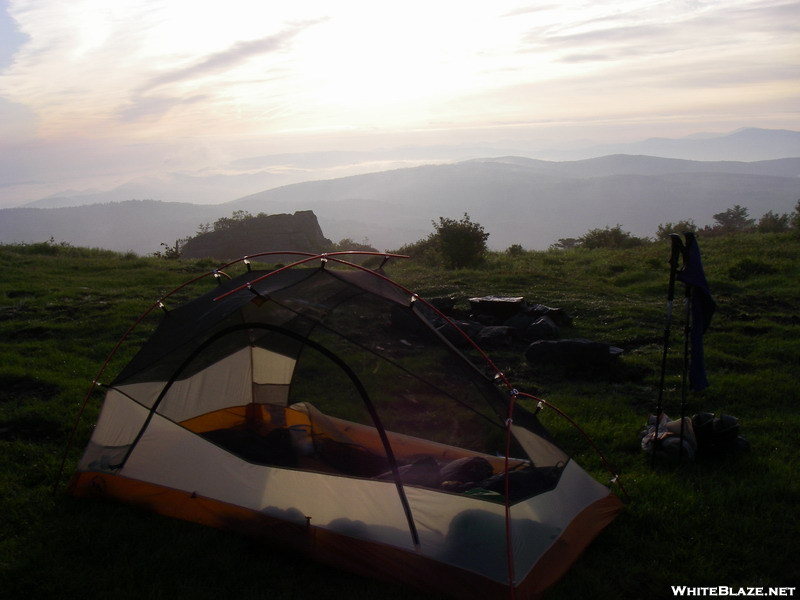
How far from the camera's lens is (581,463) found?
19.3 ft

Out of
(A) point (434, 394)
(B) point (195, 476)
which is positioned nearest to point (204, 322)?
(B) point (195, 476)

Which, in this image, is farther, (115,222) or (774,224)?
(115,222)

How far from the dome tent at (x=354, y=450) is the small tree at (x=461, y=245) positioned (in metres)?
11.5

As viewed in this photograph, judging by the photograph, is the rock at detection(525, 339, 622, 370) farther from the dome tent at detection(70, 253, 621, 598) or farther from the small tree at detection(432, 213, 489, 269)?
the small tree at detection(432, 213, 489, 269)

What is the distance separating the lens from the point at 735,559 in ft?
14.6

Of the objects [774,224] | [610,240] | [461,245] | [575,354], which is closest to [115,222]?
[610,240]

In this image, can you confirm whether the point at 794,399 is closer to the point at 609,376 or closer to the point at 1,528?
the point at 609,376

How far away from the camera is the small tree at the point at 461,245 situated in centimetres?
1694

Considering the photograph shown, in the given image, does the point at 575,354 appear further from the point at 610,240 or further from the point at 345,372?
the point at 610,240

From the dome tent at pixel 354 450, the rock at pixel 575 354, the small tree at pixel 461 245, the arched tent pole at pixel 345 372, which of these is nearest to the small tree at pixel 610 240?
the small tree at pixel 461 245

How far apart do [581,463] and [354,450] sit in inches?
84.4

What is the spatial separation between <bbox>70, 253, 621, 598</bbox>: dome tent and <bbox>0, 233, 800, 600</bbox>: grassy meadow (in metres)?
0.23

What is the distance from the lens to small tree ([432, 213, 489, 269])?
16938 mm

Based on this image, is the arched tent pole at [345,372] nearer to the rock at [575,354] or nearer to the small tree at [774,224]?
the rock at [575,354]
